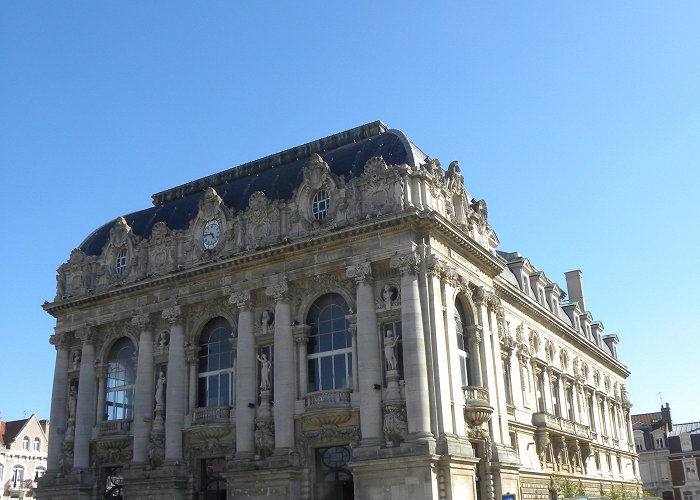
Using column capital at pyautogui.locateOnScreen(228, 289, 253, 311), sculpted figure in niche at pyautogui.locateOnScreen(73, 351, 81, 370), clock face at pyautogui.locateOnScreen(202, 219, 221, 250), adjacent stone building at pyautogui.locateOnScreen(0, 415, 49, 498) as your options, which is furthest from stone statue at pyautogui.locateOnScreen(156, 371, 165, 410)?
adjacent stone building at pyautogui.locateOnScreen(0, 415, 49, 498)

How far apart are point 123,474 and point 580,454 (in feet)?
109

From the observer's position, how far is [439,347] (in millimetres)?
36938

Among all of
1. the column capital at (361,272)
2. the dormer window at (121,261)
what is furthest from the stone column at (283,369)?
the dormer window at (121,261)

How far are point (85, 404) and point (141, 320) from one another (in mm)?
6720

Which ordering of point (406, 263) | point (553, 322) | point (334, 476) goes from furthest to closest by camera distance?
point (553, 322) < point (334, 476) < point (406, 263)

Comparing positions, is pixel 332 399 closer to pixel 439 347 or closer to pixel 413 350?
pixel 413 350

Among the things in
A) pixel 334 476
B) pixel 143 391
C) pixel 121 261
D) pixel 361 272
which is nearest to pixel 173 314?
pixel 143 391

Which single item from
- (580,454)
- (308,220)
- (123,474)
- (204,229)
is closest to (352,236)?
(308,220)

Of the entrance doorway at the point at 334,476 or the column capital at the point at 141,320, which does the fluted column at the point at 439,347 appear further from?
the column capital at the point at 141,320

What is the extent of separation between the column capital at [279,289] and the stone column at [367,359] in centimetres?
408

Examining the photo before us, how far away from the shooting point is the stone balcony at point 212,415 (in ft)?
136

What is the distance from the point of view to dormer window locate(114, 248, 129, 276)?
4909cm

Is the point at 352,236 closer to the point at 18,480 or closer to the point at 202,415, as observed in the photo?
the point at 202,415

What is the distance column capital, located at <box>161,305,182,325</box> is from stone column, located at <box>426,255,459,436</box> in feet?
51.1
